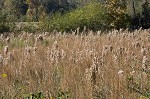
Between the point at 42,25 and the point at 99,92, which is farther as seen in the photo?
the point at 42,25

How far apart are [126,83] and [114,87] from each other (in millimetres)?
341

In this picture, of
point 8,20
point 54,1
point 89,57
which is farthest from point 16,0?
→ point 89,57

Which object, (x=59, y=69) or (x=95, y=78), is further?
(x=59, y=69)

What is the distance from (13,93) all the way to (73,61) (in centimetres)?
142

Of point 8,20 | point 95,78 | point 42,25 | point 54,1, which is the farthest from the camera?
point 54,1

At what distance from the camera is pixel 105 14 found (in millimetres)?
23828

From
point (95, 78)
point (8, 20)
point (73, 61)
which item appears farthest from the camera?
point (8, 20)

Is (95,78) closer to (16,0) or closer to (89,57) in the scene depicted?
(89,57)

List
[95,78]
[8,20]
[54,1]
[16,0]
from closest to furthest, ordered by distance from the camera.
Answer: [95,78] < [8,20] < [16,0] < [54,1]

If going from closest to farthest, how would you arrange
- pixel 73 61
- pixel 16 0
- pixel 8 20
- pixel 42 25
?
pixel 73 61 → pixel 42 25 → pixel 8 20 → pixel 16 0

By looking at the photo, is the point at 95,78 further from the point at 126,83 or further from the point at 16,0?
the point at 16,0

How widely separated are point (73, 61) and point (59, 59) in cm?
32

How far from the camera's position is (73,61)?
4.96 meters

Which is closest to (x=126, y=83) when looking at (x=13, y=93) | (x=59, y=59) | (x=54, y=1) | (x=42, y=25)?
(x=13, y=93)
